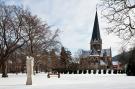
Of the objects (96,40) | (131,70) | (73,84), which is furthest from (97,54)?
(73,84)

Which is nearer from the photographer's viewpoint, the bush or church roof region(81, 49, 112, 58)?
the bush

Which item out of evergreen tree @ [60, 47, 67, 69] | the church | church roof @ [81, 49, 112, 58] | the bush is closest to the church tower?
the church

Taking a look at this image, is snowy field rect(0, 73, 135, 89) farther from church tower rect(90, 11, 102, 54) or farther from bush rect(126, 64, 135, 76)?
church tower rect(90, 11, 102, 54)

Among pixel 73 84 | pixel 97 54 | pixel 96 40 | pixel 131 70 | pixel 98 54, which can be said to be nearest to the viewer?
pixel 73 84

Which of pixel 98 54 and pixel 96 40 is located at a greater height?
pixel 96 40

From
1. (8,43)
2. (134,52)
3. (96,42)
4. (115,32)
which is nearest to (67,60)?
(96,42)

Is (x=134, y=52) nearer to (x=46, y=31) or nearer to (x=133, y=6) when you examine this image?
(x=46, y=31)

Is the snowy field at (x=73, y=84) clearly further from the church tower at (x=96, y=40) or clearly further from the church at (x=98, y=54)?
the church at (x=98, y=54)

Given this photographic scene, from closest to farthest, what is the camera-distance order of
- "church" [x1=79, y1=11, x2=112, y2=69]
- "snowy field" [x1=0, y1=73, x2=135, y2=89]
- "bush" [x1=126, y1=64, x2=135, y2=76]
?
"snowy field" [x1=0, y1=73, x2=135, y2=89], "bush" [x1=126, y1=64, x2=135, y2=76], "church" [x1=79, y1=11, x2=112, y2=69]

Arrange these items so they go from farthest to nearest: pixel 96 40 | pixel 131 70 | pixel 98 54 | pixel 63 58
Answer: pixel 98 54 < pixel 96 40 < pixel 63 58 < pixel 131 70

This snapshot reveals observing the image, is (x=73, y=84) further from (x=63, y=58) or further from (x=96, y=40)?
(x=96, y=40)

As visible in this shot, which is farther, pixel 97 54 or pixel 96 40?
pixel 97 54

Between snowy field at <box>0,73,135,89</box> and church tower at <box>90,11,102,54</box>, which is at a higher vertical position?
church tower at <box>90,11,102,54</box>

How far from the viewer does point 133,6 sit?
25547 millimetres
